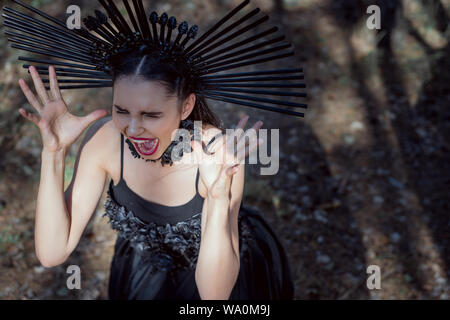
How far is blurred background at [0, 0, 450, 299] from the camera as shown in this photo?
3723mm

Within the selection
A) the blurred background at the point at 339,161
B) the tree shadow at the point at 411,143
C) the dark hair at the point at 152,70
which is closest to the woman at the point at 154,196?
the dark hair at the point at 152,70

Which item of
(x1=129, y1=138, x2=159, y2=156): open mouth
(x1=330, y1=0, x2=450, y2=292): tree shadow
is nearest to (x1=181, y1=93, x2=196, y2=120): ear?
(x1=129, y1=138, x2=159, y2=156): open mouth

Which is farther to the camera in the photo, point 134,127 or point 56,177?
point 56,177

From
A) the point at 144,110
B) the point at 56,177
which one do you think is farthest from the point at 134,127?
the point at 56,177

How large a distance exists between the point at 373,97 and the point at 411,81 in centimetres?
60

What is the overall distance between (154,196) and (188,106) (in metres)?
0.61

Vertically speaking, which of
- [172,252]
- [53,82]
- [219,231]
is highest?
[53,82]

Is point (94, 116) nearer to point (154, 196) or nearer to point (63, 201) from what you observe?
point (63, 201)

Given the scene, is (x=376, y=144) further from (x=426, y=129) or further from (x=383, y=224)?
(x=383, y=224)

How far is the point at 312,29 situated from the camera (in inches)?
239

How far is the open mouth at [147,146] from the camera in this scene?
1991mm

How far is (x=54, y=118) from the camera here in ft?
6.45

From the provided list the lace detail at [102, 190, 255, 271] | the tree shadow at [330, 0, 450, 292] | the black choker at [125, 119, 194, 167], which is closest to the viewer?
the black choker at [125, 119, 194, 167]

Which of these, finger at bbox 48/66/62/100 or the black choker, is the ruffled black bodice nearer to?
the black choker
